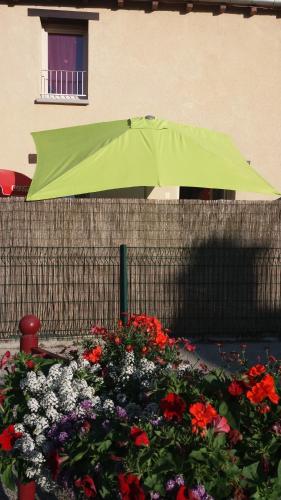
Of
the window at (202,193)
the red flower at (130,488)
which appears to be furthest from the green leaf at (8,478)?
the window at (202,193)

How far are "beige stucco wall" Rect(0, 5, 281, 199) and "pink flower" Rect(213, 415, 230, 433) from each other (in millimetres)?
9462

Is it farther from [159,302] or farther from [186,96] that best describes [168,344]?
[186,96]

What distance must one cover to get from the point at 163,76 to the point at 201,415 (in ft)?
33.0

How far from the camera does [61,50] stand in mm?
11555

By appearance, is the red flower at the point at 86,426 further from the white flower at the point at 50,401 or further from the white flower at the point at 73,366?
the white flower at the point at 73,366

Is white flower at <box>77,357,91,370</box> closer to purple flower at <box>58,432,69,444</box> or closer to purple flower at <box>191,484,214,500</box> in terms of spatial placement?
purple flower at <box>58,432,69,444</box>

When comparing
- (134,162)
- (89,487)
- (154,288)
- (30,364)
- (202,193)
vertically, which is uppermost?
(134,162)

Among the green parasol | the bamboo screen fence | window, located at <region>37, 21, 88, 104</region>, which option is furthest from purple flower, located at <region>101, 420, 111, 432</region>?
window, located at <region>37, 21, 88, 104</region>

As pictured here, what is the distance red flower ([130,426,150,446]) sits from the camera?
2148 mm

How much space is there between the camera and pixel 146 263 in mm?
7227

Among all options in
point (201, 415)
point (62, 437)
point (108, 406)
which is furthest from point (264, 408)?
point (62, 437)

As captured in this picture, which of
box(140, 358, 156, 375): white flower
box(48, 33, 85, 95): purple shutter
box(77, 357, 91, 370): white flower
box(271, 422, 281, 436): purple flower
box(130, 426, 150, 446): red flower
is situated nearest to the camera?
box(130, 426, 150, 446): red flower

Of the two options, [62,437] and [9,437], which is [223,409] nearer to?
[62,437]

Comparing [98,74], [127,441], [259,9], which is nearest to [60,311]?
[127,441]
